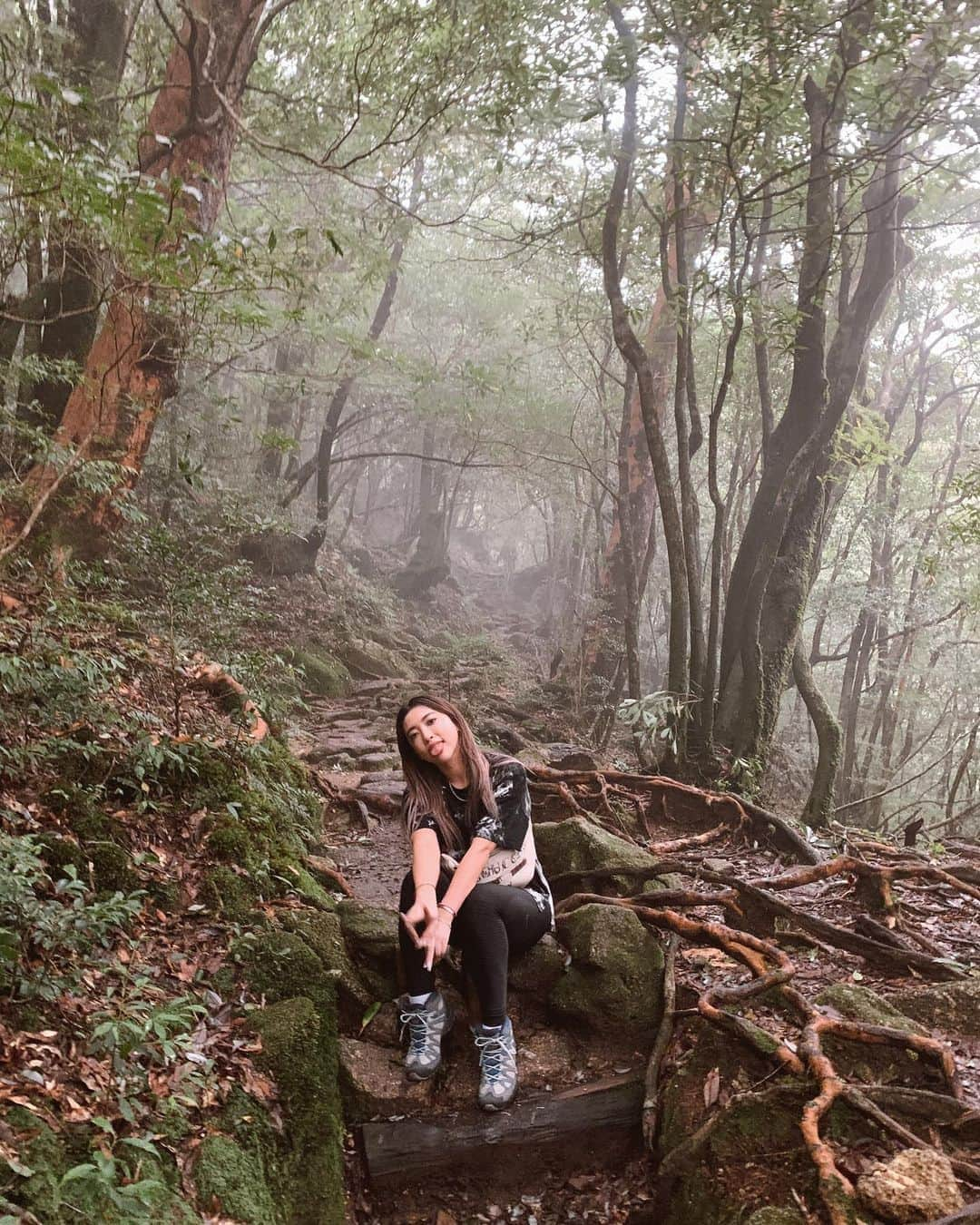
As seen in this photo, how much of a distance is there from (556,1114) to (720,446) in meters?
16.7

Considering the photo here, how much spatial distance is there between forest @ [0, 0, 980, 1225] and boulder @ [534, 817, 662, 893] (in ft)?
0.10

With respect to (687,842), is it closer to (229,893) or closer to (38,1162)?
(229,893)

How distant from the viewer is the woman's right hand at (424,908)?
11.7ft

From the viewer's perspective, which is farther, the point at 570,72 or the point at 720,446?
the point at 720,446

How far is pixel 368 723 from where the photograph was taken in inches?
405

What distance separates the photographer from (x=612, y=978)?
13.2 ft

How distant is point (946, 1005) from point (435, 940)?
236cm

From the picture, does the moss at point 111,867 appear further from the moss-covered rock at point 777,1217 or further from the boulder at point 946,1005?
the boulder at point 946,1005

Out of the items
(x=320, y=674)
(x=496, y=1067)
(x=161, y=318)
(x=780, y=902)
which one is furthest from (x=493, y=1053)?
(x=320, y=674)

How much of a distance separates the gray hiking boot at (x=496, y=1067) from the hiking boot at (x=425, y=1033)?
19 centimetres

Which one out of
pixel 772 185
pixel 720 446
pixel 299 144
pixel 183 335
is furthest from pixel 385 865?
pixel 720 446

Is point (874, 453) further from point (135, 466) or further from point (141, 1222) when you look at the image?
point (141, 1222)

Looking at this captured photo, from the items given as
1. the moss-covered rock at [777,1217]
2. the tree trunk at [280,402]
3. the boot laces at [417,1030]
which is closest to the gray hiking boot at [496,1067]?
the boot laces at [417,1030]

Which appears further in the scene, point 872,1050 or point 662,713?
point 662,713
